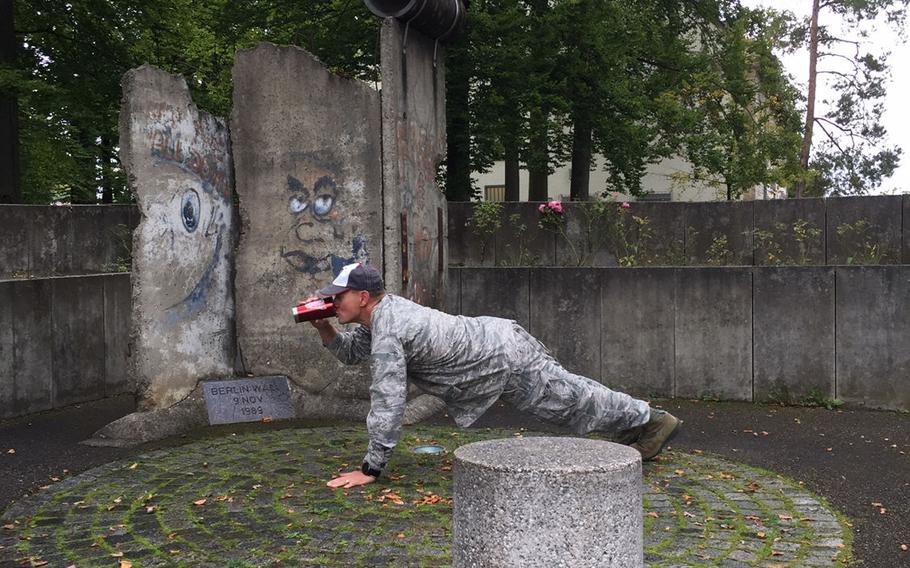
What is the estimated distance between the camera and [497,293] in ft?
36.0

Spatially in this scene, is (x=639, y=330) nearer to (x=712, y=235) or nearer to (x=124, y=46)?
(x=712, y=235)

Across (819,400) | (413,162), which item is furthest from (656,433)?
(413,162)

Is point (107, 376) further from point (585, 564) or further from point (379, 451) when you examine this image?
point (585, 564)

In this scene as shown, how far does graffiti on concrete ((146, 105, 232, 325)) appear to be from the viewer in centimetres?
846

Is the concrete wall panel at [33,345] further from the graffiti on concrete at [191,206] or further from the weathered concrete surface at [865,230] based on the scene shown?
the weathered concrete surface at [865,230]

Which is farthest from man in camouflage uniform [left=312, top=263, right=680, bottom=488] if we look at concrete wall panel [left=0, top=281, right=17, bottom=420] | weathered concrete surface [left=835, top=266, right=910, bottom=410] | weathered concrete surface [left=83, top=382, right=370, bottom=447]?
concrete wall panel [left=0, top=281, right=17, bottom=420]

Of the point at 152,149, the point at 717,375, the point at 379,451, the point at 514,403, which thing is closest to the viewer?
the point at 379,451

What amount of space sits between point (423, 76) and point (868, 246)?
5468 millimetres

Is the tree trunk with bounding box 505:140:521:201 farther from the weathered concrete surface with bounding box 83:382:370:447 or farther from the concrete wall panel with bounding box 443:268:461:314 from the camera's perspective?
the weathered concrete surface with bounding box 83:382:370:447

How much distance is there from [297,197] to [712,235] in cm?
517

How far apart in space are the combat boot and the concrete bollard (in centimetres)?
331

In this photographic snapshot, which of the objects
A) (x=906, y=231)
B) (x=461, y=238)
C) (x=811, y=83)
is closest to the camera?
(x=906, y=231)

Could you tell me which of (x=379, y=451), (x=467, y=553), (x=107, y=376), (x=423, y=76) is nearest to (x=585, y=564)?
(x=467, y=553)

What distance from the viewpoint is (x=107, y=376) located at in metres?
10.5
